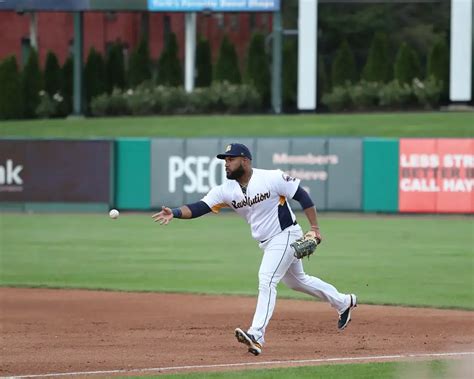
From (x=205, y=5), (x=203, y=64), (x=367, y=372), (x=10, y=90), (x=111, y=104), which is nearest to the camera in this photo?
(x=367, y=372)

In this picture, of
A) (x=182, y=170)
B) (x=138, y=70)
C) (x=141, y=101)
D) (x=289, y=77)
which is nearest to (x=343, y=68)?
(x=289, y=77)

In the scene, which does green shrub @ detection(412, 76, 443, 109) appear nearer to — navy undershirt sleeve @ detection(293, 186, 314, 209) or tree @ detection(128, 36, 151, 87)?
tree @ detection(128, 36, 151, 87)

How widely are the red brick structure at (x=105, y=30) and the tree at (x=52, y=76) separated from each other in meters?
8.38

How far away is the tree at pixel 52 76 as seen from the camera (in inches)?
1677

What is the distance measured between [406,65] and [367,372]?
3227cm

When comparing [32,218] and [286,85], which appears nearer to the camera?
[32,218]

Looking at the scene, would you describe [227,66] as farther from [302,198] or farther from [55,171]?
[302,198]

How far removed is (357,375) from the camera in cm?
894

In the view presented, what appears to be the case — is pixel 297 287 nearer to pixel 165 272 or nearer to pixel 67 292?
pixel 67 292

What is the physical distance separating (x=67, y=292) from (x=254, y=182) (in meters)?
5.65

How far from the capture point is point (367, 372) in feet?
29.8

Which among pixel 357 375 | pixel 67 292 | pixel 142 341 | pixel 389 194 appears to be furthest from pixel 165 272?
pixel 389 194

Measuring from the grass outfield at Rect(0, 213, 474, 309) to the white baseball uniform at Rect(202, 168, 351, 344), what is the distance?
395 cm

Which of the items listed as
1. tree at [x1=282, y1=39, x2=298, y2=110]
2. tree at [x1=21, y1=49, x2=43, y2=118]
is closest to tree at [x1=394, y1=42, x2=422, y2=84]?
tree at [x1=282, y1=39, x2=298, y2=110]
